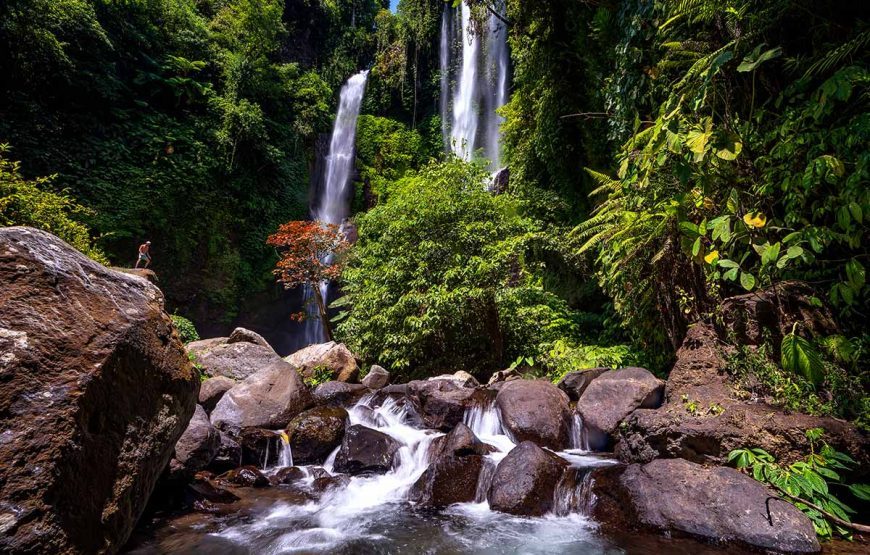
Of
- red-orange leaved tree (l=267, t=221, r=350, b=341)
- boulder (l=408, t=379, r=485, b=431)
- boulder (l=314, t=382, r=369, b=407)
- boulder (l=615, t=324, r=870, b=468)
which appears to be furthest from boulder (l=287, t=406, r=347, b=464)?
red-orange leaved tree (l=267, t=221, r=350, b=341)

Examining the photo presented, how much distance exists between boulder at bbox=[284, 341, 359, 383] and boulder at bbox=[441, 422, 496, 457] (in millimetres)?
4451

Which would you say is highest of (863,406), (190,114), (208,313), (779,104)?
(190,114)

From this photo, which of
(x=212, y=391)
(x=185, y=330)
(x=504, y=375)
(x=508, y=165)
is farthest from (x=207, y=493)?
(x=508, y=165)

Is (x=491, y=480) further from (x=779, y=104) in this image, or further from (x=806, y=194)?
(x=779, y=104)

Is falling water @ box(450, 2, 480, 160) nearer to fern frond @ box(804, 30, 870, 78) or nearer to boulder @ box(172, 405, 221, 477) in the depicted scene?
fern frond @ box(804, 30, 870, 78)

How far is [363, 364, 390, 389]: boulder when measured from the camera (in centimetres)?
853

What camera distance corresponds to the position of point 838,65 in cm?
338

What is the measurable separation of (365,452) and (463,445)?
1.38 meters

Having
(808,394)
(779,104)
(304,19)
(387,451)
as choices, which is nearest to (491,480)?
(387,451)

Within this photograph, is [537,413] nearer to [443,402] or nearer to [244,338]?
[443,402]

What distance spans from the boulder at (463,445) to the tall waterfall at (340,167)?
14.7m

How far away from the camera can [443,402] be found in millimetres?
6277

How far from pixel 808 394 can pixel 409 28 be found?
23.1 meters

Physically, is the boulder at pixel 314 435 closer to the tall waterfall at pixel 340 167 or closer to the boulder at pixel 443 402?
the boulder at pixel 443 402
